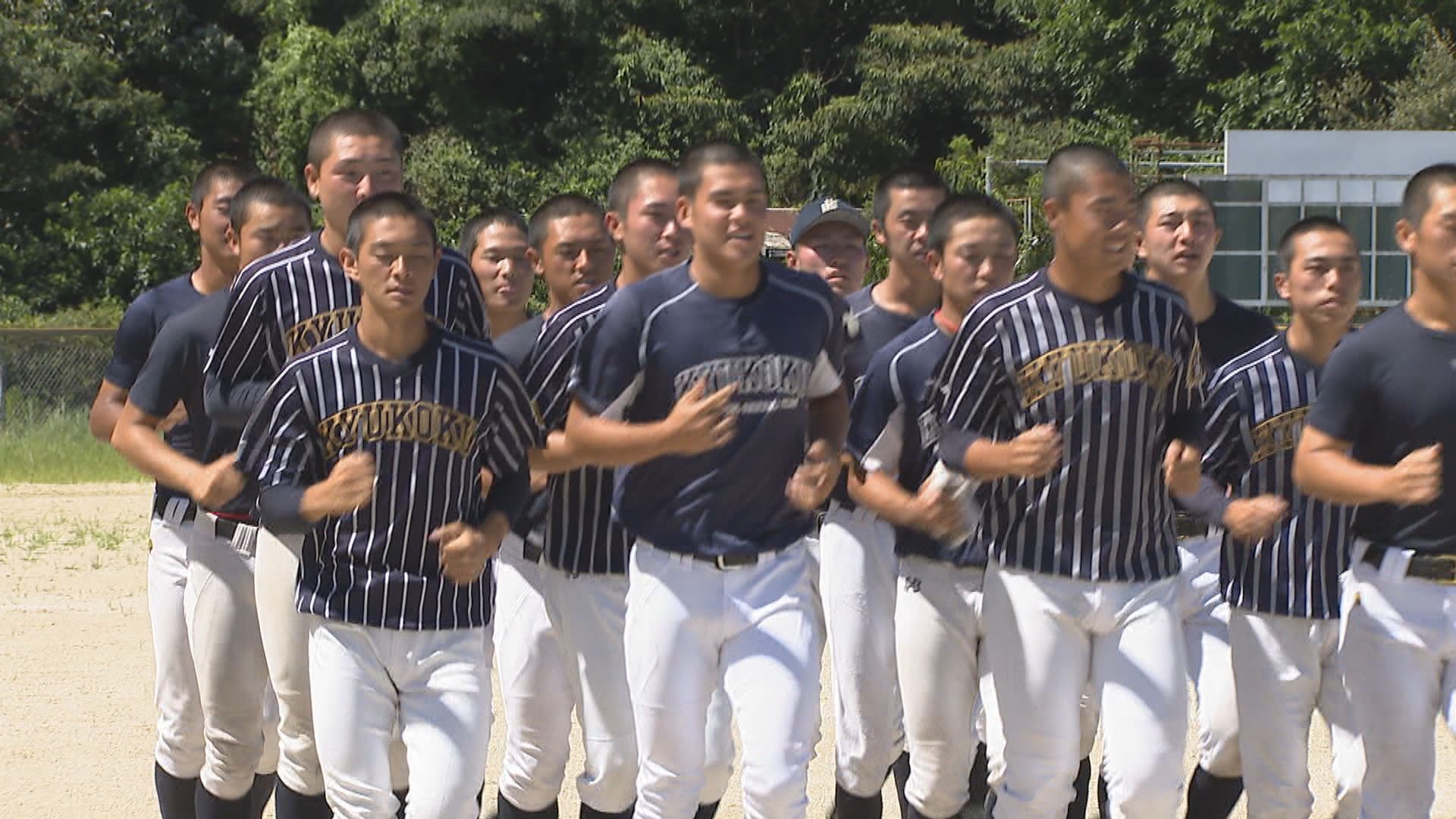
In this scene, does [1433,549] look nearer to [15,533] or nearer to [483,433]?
[483,433]

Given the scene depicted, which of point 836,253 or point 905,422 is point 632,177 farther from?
point 905,422

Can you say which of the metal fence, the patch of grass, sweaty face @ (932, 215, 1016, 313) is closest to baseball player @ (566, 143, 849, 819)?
sweaty face @ (932, 215, 1016, 313)

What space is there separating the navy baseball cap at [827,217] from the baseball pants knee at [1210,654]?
1.72 metres

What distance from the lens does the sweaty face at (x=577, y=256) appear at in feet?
23.7

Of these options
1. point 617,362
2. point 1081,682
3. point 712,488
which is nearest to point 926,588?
point 1081,682

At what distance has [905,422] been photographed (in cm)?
630

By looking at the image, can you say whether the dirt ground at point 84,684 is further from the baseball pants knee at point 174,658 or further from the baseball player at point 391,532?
the baseball player at point 391,532

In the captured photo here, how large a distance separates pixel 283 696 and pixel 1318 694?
3.15m

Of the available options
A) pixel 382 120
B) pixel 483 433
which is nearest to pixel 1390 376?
pixel 483 433

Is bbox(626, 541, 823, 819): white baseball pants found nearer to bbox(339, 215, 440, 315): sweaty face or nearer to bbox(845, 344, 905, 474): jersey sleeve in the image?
bbox(845, 344, 905, 474): jersey sleeve

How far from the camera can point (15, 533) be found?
15.2m

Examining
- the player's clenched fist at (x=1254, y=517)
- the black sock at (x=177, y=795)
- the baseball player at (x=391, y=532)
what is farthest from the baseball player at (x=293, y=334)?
the player's clenched fist at (x=1254, y=517)

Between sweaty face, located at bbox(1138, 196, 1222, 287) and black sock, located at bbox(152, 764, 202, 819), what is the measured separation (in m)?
3.70

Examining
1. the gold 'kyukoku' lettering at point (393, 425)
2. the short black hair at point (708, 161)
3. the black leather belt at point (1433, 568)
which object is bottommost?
the black leather belt at point (1433, 568)
